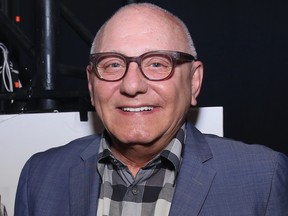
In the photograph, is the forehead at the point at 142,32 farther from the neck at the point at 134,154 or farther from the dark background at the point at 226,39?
the dark background at the point at 226,39

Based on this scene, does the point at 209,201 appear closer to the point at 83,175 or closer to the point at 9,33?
the point at 83,175

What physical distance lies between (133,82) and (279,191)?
50 centimetres

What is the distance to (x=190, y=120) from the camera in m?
1.37

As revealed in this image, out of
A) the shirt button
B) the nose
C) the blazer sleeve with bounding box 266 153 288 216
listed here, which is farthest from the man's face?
the blazer sleeve with bounding box 266 153 288 216

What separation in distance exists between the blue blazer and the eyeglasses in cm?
23

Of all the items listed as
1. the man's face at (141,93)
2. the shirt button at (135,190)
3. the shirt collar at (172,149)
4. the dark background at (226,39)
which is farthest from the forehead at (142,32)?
the dark background at (226,39)

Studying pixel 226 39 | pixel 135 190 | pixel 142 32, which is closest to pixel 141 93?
pixel 142 32

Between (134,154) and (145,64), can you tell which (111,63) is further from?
(134,154)

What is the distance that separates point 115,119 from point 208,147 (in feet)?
0.96

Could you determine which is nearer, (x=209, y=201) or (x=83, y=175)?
(x=209, y=201)

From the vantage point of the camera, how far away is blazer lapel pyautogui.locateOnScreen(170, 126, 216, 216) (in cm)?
109

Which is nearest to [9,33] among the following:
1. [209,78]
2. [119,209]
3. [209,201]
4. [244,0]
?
[119,209]

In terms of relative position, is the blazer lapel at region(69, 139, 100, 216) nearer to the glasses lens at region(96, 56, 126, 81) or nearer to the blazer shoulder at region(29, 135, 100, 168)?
the blazer shoulder at region(29, 135, 100, 168)

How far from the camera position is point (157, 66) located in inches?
44.0
